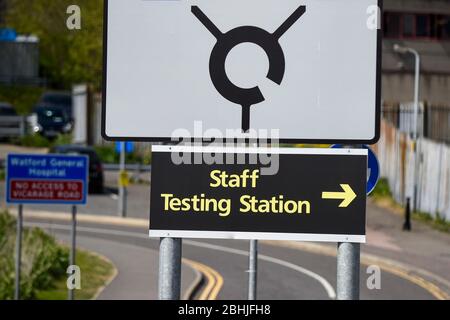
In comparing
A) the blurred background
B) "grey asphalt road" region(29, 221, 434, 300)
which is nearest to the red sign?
the blurred background

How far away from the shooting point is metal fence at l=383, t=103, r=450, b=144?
38.1 m

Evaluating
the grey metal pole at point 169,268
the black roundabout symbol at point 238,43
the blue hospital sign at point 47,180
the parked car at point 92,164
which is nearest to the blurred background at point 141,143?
the parked car at point 92,164

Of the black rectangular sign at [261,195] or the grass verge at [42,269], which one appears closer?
the black rectangular sign at [261,195]

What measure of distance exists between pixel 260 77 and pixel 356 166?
0.55 meters

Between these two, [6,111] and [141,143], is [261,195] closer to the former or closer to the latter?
[141,143]

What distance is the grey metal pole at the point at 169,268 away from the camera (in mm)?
4531

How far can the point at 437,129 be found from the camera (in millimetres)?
39438

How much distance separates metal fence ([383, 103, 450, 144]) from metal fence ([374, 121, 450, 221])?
0.53 meters

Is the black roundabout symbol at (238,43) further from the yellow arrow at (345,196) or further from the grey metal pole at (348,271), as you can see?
the grey metal pole at (348,271)

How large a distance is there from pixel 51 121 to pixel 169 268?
170 ft

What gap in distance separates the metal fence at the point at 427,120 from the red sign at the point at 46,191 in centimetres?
2147

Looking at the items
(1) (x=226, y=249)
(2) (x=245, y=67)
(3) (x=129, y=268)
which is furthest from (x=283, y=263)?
(2) (x=245, y=67)

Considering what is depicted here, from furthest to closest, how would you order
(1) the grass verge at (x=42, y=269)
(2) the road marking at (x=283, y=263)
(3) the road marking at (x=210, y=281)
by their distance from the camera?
(2) the road marking at (x=283, y=263), (3) the road marking at (x=210, y=281), (1) the grass verge at (x=42, y=269)

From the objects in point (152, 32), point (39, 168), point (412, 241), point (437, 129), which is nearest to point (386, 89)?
point (437, 129)
